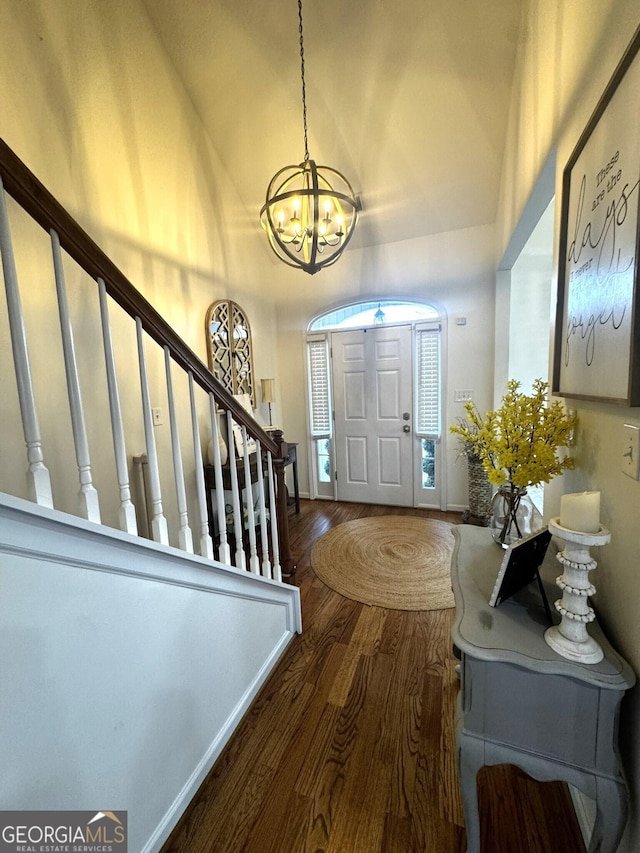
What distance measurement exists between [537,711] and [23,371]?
4.89 feet

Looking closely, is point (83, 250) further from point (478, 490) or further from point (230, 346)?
point (478, 490)

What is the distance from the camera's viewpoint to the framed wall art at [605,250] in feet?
2.56

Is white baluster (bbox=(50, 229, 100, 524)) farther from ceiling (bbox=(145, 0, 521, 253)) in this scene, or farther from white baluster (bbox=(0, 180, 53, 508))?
ceiling (bbox=(145, 0, 521, 253))

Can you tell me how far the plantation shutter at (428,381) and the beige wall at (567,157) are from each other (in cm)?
183

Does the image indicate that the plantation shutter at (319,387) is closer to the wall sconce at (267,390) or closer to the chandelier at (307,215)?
the wall sconce at (267,390)

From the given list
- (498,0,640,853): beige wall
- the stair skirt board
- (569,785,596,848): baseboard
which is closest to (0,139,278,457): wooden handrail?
the stair skirt board

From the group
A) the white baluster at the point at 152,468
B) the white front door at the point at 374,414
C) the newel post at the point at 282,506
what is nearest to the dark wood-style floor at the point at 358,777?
the newel post at the point at 282,506

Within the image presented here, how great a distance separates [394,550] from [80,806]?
2.39 meters

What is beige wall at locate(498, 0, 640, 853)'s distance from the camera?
31.8 inches

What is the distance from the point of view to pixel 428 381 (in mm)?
3633

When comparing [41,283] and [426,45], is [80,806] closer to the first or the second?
[41,283]

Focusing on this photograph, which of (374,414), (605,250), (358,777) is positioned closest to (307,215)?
(605,250)

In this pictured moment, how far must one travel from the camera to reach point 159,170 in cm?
246

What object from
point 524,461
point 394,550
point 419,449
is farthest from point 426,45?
point 394,550
